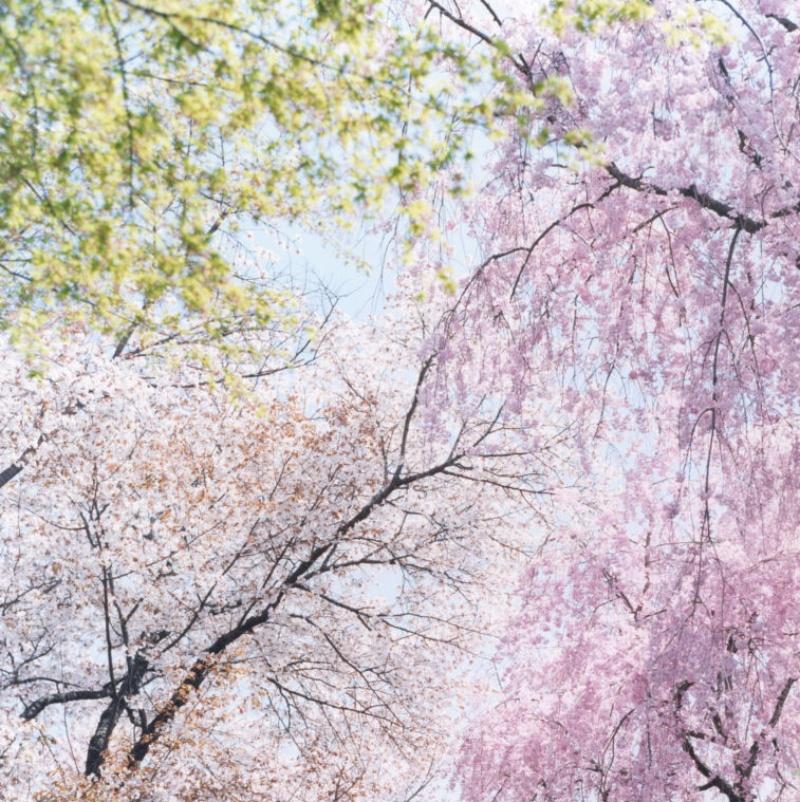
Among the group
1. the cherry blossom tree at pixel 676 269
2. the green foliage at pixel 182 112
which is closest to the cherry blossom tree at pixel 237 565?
the cherry blossom tree at pixel 676 269

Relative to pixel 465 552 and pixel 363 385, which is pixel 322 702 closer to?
pixel 465 552

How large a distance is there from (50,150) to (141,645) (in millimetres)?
6638

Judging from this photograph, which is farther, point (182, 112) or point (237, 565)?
point (237, 565)

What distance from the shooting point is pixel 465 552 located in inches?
532

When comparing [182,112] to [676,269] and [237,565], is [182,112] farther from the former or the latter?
[237,565]

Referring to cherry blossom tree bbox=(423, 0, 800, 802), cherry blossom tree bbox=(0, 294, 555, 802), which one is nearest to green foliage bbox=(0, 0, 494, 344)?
cherry blossom tree bbox=(423, 0, 800, 802)

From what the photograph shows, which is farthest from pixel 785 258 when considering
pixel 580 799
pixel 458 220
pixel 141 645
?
pixel 580 799

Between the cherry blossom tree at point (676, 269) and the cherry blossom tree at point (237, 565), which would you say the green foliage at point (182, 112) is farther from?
the cherry blossom tree at point (237, 565)

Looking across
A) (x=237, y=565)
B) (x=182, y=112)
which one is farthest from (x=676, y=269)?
(x=237, y=565)

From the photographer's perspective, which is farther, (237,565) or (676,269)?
(237,565)

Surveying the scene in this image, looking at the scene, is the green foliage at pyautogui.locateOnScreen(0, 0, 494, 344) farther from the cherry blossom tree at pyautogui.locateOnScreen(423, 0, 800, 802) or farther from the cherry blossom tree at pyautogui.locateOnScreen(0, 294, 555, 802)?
the cherry blossom tree at pyautogui.locateOnScreen(0, 294, 555, 802)

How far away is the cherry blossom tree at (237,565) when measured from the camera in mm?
9695

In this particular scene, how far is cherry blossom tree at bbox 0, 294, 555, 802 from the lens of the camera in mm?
9695

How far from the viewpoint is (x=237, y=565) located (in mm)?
12086
